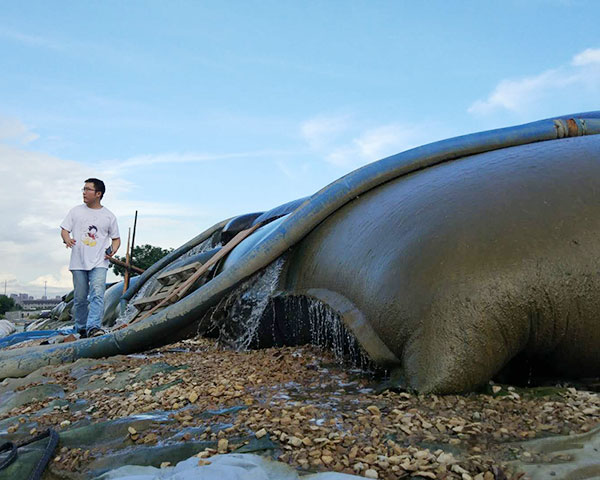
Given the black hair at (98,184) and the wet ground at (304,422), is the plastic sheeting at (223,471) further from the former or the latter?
the black hair at (98,184)

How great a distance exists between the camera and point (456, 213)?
343 centimetres

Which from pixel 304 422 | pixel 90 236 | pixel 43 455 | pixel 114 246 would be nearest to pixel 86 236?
pixel 90 236

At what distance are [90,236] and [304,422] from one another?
14.5 ft

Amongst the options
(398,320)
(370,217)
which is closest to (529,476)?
(398,320)

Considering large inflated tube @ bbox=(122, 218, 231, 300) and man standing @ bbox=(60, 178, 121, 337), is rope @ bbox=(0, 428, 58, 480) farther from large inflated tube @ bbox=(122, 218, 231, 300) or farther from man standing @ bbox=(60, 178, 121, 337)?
large inflated tube @ bbox=(122, 218, 231, 300)

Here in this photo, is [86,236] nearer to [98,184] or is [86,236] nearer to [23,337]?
[98,184]

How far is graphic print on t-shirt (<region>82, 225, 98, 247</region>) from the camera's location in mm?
6484

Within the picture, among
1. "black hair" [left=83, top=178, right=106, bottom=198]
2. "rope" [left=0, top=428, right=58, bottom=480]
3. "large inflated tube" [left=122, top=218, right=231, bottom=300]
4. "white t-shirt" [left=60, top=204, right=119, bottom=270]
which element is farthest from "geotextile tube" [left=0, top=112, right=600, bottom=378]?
"large inflated tube" [left=122, top=218, right=231, bottom=300]

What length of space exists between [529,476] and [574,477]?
0.52 ft

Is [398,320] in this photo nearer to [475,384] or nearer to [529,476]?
[475,384]

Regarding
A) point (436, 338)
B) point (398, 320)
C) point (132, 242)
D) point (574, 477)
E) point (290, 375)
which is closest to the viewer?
point (574, 477)

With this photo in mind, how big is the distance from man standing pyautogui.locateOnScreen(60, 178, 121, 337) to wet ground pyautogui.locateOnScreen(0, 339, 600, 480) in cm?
233

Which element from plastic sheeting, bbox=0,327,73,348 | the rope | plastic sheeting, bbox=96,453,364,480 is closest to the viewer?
plastic sheeting, bbox=96,453,364,480

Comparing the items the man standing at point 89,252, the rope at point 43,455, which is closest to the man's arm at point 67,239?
the man standing at point 89,252
